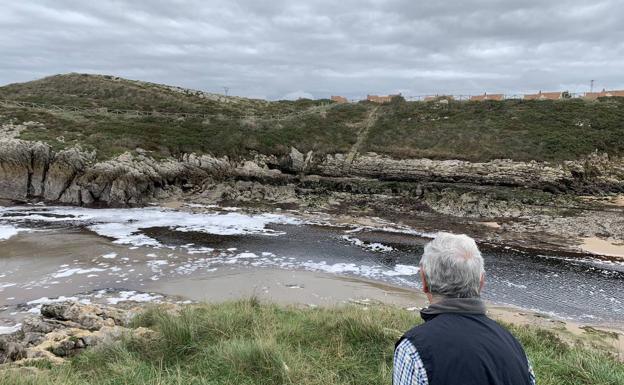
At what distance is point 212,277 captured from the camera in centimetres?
1638

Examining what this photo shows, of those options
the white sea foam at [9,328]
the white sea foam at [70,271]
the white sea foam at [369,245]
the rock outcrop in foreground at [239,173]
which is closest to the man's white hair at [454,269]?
the white sea foam at [9,328]

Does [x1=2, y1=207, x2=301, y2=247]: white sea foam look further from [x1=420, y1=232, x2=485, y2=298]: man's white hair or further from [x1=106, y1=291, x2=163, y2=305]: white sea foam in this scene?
[x1=420, y1=232, x2=485, y2=298]: man's white hair

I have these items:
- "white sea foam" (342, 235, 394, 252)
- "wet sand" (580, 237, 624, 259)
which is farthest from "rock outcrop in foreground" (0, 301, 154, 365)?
"wet sand" (580, 237, 624, 259)

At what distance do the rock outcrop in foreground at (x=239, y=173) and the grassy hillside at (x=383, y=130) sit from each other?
124 cm

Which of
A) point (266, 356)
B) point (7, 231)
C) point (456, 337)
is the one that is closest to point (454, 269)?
point (456, 337)

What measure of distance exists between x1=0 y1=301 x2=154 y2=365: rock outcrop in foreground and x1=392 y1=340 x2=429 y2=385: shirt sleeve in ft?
18.0

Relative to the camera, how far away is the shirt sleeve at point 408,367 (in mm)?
2502

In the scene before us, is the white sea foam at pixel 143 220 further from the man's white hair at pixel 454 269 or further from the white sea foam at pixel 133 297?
the man's white hair at pixel 454 269

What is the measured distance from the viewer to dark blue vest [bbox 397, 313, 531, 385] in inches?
94.7

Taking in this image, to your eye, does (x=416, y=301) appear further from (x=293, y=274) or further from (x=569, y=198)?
(x=569, y=198)

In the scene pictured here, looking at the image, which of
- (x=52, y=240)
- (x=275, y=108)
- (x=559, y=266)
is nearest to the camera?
(x=559, y=266)

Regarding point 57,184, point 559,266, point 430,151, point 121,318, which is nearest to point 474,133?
point 430,151

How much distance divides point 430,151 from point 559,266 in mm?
19988

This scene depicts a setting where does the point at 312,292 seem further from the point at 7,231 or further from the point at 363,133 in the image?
the point at 363,133
